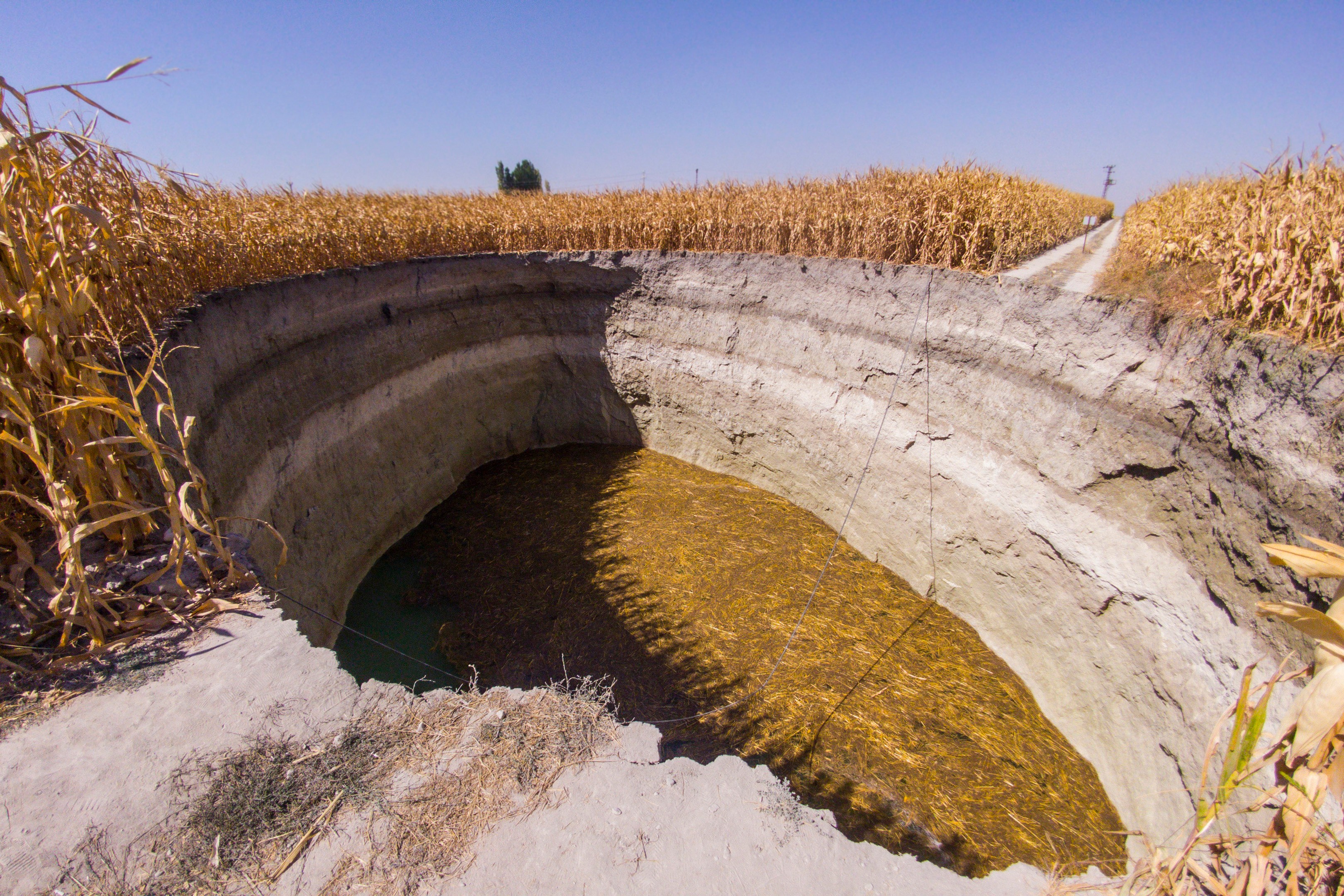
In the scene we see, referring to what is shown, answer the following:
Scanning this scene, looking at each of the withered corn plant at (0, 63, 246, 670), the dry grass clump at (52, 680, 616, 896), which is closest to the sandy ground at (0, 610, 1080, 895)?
the dry grass clump at (52, 680, 616, 896)

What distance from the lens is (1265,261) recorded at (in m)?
3.28

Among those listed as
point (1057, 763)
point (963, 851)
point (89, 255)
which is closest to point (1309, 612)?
point (963, 851)

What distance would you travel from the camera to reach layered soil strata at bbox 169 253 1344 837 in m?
3.43

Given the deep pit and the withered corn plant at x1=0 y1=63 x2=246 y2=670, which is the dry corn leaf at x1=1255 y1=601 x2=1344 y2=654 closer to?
the deep pit

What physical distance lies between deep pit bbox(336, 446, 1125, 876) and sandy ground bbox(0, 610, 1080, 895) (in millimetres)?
1023

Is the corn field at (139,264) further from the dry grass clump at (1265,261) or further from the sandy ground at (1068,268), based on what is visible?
the dry grass clump at (1265,261)

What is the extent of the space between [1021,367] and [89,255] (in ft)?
19.3

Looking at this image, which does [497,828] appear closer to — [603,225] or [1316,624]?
[1316,624]

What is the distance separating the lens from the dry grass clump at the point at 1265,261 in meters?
3.09

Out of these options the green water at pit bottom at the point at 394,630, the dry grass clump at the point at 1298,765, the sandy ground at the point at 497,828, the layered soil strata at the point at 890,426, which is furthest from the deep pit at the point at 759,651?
the dry grass clump at the point at 1298,765

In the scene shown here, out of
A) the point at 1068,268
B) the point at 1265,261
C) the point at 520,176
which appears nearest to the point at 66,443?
the point at 1265,261

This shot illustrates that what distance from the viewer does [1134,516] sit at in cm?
394

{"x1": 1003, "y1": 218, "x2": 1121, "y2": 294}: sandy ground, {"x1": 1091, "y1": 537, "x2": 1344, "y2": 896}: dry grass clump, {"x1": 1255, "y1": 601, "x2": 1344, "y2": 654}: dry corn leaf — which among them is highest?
{"x1": 1003, "y1": 218, "x2": 1121, "y2": 294}: sandy ground

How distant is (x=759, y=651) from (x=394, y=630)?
3.22 metres
